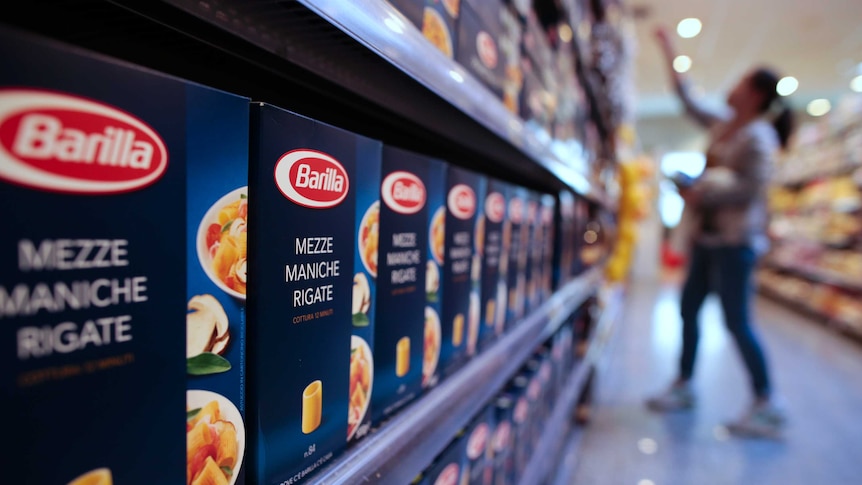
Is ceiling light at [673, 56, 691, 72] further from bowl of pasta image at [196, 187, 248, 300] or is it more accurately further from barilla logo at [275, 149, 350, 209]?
bowl of pasta image at [196, 187, 248, 300]

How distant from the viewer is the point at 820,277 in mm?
5750

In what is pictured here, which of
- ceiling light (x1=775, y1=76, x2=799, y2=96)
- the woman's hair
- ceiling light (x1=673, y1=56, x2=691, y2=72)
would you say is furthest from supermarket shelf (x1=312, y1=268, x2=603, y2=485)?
ceiling light (x1=775, y1=76, x2=799, y2=96)

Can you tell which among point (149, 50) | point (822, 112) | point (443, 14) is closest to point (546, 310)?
point (443, 14)

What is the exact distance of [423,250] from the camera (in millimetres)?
660

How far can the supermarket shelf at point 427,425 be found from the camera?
1.70ft

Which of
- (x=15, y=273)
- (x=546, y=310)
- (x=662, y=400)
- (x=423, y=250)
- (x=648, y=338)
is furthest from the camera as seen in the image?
(x=648, y=338)

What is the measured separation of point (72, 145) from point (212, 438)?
24 cm

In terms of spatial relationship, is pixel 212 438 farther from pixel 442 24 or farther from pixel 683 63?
pixel 683 63

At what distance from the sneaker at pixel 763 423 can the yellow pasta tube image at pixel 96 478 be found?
8.92 ft

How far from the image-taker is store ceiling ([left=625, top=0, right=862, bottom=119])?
223 inches

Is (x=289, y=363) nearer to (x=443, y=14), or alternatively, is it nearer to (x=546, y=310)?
(x=443, y=14)

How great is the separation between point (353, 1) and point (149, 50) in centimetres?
20

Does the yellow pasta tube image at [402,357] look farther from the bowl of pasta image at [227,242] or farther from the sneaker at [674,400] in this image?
the sneaker at [674,400]

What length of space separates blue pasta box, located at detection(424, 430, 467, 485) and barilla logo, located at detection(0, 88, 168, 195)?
2.04 feet
